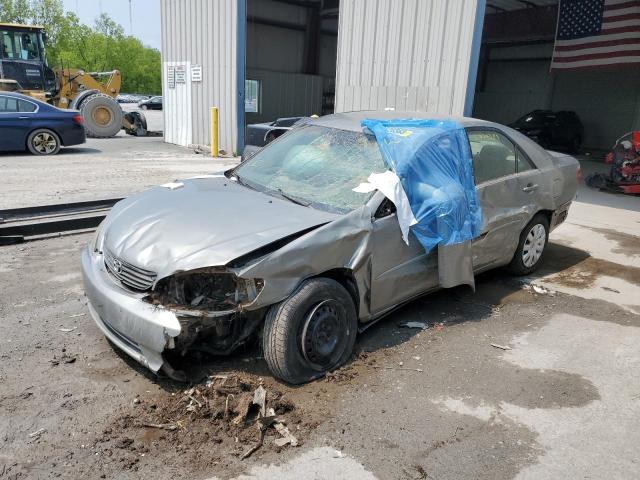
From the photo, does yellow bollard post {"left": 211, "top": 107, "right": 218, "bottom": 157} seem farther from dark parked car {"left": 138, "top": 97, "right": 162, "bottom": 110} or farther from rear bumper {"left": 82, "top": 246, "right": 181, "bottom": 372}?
dark parked car {"left": 138, "top": 97, "right": 162, "bottom": 110}

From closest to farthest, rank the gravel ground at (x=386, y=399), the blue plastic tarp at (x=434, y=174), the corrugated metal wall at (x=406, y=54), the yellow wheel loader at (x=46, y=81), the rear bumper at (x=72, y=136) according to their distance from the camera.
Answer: the gravel ground at (x=386, y=399) → the blue plastic tarp at (x=434, y=174) → the corrugated metal wall at (x=406, y=54) → the rear bumper at (x=72, y=136) → the yellow wheel loader at (x=46, y=81)

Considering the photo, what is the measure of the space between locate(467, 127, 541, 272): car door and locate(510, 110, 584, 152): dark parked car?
1527 cm

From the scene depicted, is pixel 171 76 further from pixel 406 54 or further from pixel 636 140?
pixel 636 140

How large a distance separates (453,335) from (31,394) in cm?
300

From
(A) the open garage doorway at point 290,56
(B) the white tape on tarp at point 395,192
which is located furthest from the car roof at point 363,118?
(A) the open garage doorway at point 290,56

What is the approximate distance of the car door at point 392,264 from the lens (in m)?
3.71

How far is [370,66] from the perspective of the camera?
36.1ft

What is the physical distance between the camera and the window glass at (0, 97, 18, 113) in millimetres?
12172

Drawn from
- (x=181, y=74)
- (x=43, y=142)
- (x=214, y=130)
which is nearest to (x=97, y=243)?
(x=43, y=142)

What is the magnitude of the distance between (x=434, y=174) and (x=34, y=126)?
11859mm

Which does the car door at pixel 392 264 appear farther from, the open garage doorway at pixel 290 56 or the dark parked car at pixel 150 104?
the dark parked car at pixel 150 104

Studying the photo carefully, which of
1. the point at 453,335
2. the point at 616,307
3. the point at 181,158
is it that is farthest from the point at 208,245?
the point at 181,158

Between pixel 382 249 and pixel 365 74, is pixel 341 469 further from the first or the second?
pixel 365 74

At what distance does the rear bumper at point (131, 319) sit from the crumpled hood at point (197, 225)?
0.65ft
